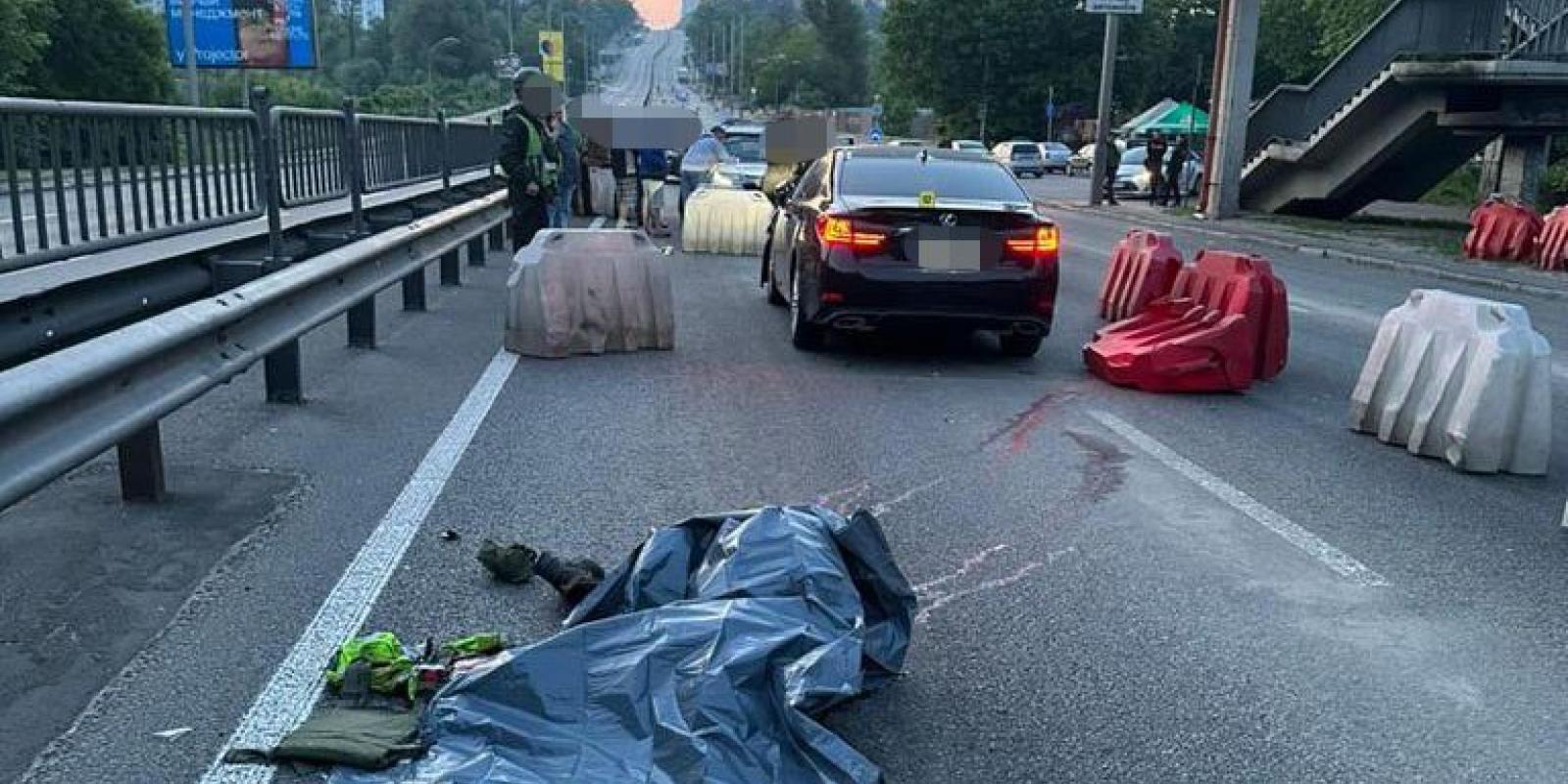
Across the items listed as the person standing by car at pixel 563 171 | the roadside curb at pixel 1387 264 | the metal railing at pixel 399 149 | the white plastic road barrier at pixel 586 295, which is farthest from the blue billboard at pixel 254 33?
the white plastic road barrier at pixel 586 295

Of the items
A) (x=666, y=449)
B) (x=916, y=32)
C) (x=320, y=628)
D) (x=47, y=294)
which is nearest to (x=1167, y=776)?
→ (x=320, y=628)

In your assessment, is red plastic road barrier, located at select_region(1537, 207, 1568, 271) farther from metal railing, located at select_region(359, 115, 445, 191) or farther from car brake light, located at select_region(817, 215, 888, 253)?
metal railing, located at select_region(359, 115, 445, 191)

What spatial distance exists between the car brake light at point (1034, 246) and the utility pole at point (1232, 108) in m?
19.8

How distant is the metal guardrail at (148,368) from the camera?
3.81 m

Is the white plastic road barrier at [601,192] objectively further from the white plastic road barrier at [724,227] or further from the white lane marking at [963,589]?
the white lane marking at [963,589]

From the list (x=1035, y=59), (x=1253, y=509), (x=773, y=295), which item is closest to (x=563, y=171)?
(x=773, y=295)

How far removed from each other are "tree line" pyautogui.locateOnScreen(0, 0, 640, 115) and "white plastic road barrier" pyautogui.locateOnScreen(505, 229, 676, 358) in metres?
4.01

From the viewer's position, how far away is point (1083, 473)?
6.62 metres

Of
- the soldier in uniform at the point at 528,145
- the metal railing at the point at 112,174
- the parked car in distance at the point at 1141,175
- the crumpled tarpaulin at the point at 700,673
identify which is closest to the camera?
the crumpled tarpaulin at the point at 700,673

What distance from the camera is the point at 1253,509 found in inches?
239

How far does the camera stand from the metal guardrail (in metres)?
3.81

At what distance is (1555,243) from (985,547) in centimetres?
1622

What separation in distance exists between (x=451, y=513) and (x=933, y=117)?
257ft

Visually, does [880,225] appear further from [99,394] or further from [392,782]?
[392,782]
